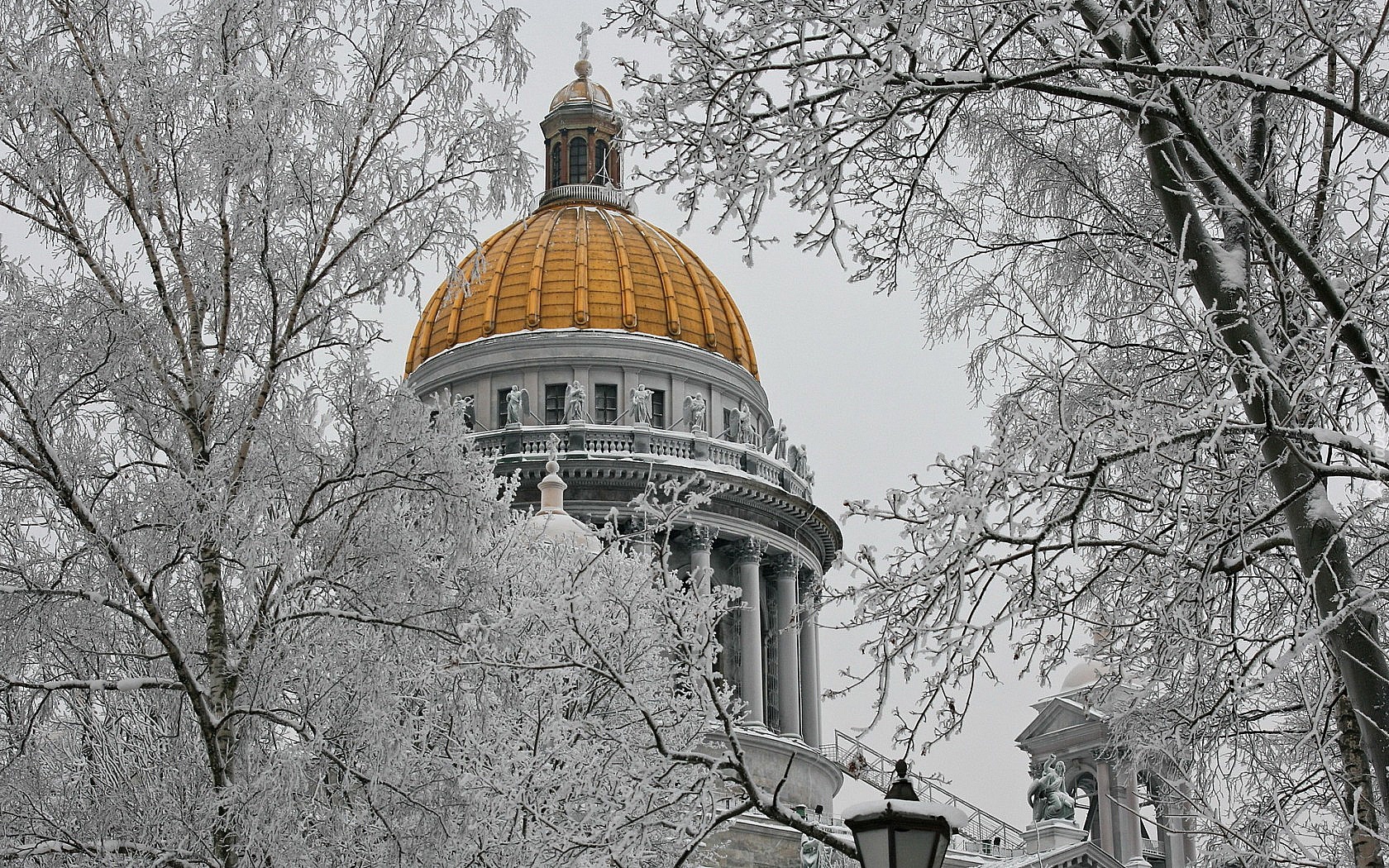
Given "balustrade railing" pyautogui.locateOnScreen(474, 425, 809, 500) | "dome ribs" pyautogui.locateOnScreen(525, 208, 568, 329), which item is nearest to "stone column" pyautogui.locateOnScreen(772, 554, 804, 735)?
"balustrade railing" pyautogui.locateOnScreen(474, 425, 809, 500)

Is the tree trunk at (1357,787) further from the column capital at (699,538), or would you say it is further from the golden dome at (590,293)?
the golden dome at (590,293)

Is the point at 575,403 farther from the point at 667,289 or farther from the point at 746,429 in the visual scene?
the point at 667,289

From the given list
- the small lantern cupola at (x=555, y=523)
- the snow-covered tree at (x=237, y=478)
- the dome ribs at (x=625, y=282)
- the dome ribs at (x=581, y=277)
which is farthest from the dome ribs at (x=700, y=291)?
the snow-covered tree at (x=237, y=478)

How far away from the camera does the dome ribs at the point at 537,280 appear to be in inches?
2454

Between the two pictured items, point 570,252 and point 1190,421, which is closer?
point 1190,421

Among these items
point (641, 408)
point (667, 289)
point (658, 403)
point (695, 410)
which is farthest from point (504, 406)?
point (667, 289)

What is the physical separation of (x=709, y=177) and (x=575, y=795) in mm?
10170

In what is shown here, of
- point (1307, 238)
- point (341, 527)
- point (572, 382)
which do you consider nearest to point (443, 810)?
point (341, 527)

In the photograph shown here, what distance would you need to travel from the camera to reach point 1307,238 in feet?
33.6

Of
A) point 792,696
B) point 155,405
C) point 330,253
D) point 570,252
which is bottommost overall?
point 155,405

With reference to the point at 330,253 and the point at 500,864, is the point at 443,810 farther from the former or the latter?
the point at 330,253

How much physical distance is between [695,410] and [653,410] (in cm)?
171

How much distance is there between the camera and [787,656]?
2420 inches

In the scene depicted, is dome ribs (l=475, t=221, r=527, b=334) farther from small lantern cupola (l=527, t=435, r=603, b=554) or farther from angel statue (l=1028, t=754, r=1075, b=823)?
angel statue (l=1028, t=754, r=1075, b=823)
